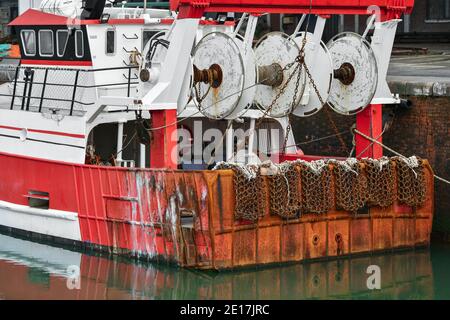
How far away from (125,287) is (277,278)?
2.13 m

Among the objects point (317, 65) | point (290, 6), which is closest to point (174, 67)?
point (290, 6)

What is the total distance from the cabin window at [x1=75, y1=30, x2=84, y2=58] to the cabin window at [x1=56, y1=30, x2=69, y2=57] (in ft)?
0.83

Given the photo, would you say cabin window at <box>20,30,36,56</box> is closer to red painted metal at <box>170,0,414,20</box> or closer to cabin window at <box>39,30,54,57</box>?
cabin window at <box>39,30,54,57</box>

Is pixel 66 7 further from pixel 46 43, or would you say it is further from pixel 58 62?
pixel 58 62

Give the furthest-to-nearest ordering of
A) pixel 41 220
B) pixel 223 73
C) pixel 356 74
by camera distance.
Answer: pixel 41 220
pixel 356 74
pixel 223 73

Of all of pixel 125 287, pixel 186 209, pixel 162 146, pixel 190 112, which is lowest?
pixel 125 287

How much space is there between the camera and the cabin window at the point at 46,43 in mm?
19453

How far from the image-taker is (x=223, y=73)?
662 inches

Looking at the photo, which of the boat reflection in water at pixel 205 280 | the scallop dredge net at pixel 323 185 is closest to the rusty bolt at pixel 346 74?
the scallop dredge net at pixel 323 185

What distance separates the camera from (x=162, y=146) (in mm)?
16609

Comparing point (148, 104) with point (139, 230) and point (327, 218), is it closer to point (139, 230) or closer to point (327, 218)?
point (139, 230)

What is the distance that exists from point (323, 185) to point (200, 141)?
319 centimetres

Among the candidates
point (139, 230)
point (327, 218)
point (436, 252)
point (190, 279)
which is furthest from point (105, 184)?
point (436, 252)

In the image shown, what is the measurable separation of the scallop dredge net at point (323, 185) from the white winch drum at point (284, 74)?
1175 mm
